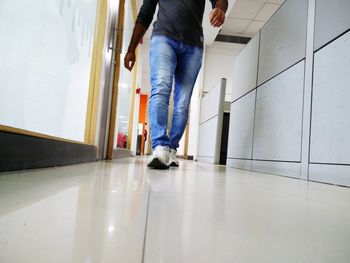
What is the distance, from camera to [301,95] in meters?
1.44

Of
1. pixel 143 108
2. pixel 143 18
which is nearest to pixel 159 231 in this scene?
pixel 143 18

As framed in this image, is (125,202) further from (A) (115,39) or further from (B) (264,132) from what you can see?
(A) (115,39)

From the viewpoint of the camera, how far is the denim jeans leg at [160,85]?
1449mm

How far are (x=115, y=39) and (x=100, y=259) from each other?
2.44 metres

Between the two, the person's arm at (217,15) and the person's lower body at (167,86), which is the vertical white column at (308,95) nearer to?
the person's arm at (217,15)

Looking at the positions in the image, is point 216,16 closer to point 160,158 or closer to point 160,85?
point 160,85

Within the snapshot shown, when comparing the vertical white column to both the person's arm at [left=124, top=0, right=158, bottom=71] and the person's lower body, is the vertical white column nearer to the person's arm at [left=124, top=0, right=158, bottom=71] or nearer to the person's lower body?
the person's lower body

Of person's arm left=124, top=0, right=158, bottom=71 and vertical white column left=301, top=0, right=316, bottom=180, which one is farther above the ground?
person's arm left=124, top=0, right=158, bottom=71

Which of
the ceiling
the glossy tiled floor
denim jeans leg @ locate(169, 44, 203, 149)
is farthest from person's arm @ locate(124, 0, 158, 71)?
the ceiling

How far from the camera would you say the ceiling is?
4.77m

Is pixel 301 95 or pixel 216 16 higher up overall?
pixel 216 16

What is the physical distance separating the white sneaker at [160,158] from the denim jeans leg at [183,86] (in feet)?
0.96

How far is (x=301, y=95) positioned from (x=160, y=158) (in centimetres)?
84

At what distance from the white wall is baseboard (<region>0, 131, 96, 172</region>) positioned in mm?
97
